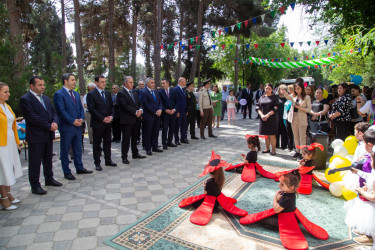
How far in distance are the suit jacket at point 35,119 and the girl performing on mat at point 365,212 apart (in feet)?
14.4

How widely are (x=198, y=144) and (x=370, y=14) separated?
5413mm

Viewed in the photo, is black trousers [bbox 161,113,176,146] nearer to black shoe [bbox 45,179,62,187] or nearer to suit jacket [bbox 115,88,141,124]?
suit jacket [bbox 115,88,141,124]

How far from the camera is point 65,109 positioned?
4.62 metres

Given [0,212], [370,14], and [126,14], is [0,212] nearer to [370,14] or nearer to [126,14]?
[370,14]

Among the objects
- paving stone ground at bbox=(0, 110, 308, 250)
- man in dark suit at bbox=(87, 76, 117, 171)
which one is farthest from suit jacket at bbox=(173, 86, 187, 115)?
man in dark suit at bbox=(87, 76, 117, 171)

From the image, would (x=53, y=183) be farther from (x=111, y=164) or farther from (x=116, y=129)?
(x=116, y=129)

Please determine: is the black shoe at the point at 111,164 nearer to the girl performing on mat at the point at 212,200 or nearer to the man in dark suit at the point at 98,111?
the man in dark suit at the point at 98,111

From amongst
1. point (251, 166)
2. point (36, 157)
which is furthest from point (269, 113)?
point (36, 157)

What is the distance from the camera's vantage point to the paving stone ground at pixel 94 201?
2.89 meters

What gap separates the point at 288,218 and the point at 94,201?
9.02ft

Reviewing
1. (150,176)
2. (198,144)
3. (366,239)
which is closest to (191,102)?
(198,144)

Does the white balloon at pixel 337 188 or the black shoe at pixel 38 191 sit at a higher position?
the black shoe at pixel 38 191

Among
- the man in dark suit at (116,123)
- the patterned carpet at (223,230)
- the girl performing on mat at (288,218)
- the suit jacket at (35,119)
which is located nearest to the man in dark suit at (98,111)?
the suit jacket at (35,119)

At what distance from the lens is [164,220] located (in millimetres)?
3240
